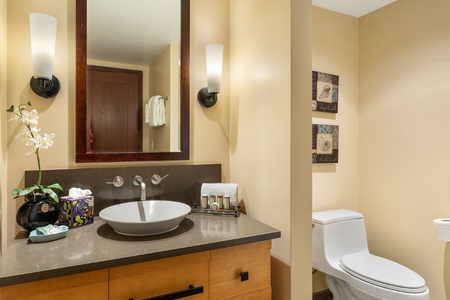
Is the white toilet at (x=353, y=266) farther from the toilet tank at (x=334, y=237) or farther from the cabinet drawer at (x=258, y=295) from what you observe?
the cabinet drawer at (x=258, y=295)

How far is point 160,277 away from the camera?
3.19 feet

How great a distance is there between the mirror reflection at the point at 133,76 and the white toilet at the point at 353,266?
1.33 m

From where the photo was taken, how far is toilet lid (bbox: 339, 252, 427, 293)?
1.57 meters

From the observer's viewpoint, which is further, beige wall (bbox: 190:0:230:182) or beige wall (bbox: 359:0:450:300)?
beige wall (bbox: 359:0:450:300)

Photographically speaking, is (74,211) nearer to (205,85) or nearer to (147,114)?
(147,114)

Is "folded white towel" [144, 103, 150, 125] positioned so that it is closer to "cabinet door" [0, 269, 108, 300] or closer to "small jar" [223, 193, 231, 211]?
"small jar" [223, 193, 231, 211]

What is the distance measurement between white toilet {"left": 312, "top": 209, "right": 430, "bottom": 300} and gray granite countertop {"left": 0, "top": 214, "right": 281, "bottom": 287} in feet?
3.13

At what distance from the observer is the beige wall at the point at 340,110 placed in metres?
2.28

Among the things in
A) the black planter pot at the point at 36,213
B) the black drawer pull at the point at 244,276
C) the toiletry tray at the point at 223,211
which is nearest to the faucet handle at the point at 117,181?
the black planter pot at the point at 36,213

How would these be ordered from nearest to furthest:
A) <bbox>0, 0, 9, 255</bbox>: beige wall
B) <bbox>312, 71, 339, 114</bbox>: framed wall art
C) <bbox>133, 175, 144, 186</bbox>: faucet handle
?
<bbox>0, 0, 9, 255</bbox>: beige wall < <bbox>133, 175, 144, 186</bbox>: faucet handle < <bbox>312, 71, 339, 114</bbox>: framed wall art

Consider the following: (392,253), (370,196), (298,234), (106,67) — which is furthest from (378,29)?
(106,67)

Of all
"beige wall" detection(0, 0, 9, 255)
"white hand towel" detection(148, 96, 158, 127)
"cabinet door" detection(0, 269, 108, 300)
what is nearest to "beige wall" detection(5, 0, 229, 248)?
"beige wall" detection(0, 0, 9, 255)

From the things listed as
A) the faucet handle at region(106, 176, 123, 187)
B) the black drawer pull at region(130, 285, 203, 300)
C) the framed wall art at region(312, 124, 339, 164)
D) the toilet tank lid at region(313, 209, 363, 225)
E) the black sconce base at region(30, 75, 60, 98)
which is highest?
the black sconce base at region(30, 75, 60, 98)

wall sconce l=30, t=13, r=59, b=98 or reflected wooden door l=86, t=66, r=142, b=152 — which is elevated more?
wall sconce l=30, t=13, r=59, b=98
